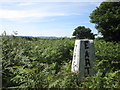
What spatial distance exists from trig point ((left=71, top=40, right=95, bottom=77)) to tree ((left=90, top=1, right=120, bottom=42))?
47.6ft

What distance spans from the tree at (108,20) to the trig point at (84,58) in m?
14.5

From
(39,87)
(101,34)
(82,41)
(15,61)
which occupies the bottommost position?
(39,87)

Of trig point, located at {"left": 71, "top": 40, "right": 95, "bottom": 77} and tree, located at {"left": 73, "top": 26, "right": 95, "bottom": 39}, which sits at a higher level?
tree, located at {"left": 73, "top": 26, "right": 95, "bottom": 39}

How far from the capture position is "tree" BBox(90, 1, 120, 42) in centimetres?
1852

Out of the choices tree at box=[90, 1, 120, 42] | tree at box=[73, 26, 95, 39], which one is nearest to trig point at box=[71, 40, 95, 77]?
tree at box=[90, 1, 120, 42]

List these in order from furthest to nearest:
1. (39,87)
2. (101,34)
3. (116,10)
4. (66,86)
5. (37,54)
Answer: (101,34) < (116,10) < (37,54) < (39,87) < (66,86)

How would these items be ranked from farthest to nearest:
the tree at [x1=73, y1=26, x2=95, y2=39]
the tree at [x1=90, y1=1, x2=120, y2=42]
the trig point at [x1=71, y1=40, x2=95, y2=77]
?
the tree at [x1=73, y1=26, x2=95, y2=39] < the tree at [x1=90, y1=1, x2=120, y2=42] < the trig point at [x1=71, y1=40, x2=95, y2=77]

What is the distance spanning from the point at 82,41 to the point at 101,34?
16433 millimetres

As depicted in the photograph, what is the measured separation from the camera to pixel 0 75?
13.3ft

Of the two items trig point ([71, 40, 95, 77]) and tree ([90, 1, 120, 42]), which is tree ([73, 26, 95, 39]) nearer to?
tree ([90, 1, 120, 42])

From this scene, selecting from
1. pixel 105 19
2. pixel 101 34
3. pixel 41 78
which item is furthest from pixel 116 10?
pixel 41 78

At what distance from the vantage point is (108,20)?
736 inches

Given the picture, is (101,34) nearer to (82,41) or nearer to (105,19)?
(105,19)

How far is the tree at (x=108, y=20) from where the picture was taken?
729 inches
